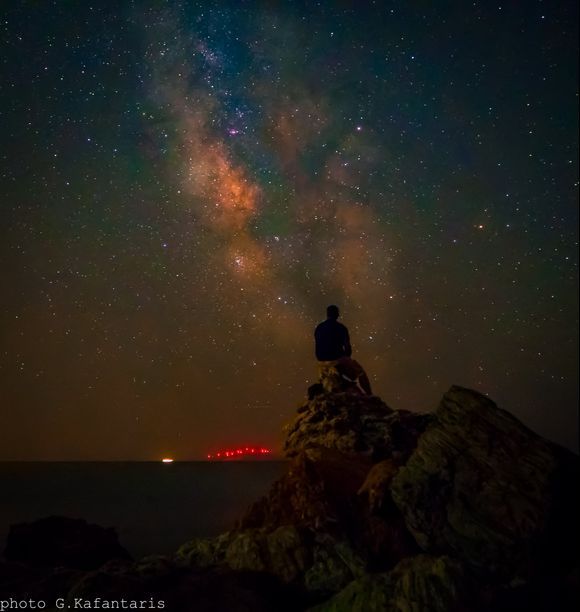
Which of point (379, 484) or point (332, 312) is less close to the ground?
point (332, 312)

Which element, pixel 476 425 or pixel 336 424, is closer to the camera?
pixel 476 425

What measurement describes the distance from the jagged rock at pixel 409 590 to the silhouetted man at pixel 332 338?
9083 millimetres

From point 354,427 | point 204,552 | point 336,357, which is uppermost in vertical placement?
point 336,357

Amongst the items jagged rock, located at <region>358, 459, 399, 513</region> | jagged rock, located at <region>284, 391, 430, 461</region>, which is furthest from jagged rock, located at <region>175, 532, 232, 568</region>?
jagged rock, located at <region>284, 391, 430, 461</region>

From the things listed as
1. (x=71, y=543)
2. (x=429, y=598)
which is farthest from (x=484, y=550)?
(x=71, y=543)

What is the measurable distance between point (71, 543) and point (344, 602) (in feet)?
33.3

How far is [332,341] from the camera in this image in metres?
18.3

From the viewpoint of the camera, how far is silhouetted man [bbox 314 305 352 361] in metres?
18.3

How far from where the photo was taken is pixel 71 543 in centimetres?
1565

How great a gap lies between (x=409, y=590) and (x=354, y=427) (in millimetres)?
6757

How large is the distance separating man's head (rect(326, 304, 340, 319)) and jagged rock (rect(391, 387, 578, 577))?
259 inches

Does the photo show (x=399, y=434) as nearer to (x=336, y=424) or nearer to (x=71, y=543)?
(x=336, y=424)

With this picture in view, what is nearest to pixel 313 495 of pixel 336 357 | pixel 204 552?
pixel 204 552

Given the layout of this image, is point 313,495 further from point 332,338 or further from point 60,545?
point 60,545
